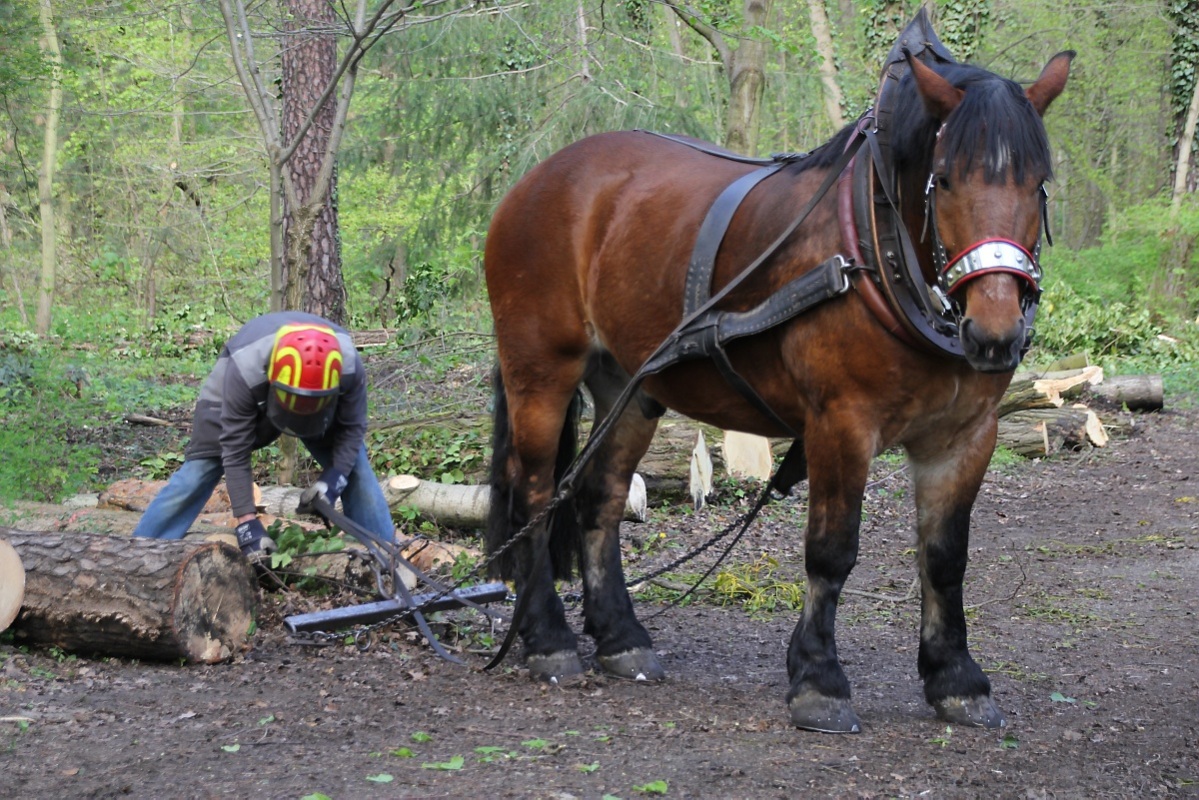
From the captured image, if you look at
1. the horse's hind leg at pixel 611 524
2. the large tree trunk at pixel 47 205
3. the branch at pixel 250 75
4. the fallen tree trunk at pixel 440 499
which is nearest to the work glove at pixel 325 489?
the horse's hind leg at pixel 611 524

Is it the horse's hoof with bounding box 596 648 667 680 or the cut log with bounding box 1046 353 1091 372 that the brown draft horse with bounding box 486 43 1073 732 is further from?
the cut log with bounding box 1046 353 1091 372

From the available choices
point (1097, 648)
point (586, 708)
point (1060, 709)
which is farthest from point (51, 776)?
point (1097, 648)

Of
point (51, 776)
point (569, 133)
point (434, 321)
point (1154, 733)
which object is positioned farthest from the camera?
point (434, 321)

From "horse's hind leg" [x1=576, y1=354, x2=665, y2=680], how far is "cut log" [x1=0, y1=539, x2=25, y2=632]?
7.32 ft

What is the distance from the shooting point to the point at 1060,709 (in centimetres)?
394

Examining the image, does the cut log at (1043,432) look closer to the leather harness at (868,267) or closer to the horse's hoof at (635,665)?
the horse's hoof at (635,665)

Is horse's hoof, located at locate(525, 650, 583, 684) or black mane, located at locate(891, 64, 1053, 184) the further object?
horse's hoof, located at locate(525, 650, 583, 684)

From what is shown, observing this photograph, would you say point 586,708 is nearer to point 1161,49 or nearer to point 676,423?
point 676,423

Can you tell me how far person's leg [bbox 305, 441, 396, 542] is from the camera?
212 inches

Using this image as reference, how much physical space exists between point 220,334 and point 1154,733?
16201 millimetres

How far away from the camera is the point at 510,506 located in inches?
193

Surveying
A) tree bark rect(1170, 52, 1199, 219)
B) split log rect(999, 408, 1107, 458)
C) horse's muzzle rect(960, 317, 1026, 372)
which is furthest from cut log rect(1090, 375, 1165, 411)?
horse's muzzle rect(960, 317, 1026, 372)

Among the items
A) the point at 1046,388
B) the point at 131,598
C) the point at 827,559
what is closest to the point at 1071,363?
the point at 1046,388

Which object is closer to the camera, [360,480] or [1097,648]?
[1097,648]
